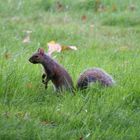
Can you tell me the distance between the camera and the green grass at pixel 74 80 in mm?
4379

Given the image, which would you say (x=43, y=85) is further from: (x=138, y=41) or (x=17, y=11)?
(x=17, y=11)

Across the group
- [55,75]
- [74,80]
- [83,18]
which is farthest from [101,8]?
[55,75]

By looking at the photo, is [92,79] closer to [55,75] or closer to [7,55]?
[55,75]

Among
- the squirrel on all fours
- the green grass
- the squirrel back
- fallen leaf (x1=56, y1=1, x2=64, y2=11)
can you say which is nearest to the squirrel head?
the squirrel on all fours

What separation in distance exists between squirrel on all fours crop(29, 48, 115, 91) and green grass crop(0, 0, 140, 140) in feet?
0.30

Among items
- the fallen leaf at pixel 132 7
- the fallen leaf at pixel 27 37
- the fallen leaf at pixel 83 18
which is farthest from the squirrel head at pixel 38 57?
the fallen leaf at pixel 132 7

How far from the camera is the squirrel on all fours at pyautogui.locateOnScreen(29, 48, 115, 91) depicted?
5051mm

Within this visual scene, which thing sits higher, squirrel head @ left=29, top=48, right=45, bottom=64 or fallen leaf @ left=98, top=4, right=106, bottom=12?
squirrel head @ left=29, top=48, right=45, bottom=64

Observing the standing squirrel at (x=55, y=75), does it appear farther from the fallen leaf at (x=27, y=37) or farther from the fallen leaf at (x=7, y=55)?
the fallen leaf at (x=27, y=37)

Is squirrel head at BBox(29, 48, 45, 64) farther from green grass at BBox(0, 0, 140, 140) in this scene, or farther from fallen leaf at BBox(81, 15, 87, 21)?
fallen leaf at BBox(81, 15, 87, 21)

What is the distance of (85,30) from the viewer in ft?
28.7

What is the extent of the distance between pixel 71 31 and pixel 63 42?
22.7 inches

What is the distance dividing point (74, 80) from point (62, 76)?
1.36 feet

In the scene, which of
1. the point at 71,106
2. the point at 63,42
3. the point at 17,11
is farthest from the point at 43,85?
the point at 17,11
